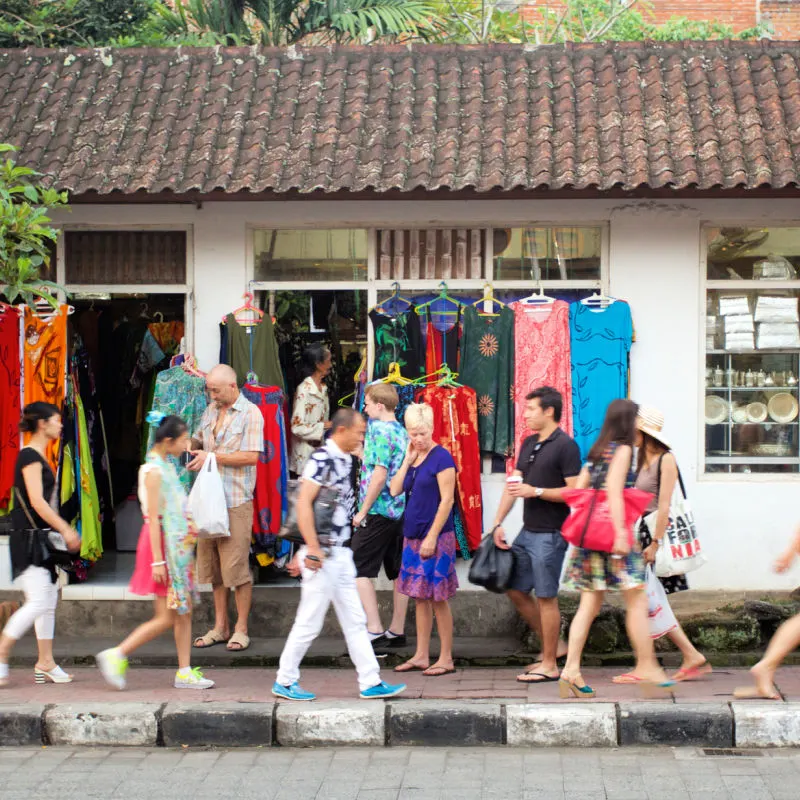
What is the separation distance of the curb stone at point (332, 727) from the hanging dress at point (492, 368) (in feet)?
9.71

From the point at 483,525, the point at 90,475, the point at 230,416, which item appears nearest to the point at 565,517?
the point at 483,525

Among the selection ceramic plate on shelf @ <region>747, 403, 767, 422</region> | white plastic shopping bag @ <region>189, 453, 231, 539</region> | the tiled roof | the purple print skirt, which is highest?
the tiled roof

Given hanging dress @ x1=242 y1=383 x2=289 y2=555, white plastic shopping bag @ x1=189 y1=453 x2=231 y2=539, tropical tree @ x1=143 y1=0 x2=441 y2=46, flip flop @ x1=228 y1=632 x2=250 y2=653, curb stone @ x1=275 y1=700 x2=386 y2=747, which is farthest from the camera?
tropical tree @ x1=143 y1=0 x2=441 y2=46

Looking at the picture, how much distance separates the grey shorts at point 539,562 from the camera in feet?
25.5

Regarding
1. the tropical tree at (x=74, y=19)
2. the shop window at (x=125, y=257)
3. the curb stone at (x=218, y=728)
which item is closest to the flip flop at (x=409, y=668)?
the curb stone at (x=218, y=728)

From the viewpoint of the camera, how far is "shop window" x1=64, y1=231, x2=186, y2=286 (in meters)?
9.93

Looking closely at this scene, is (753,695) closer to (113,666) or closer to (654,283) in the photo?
(654,283)

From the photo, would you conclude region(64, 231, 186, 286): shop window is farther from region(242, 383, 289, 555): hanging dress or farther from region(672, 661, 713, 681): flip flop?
region(672, 661, 713, 681): flip flop

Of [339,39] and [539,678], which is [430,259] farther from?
[339,39]

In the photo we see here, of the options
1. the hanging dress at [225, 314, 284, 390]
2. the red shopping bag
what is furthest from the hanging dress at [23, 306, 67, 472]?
the red shopping bag

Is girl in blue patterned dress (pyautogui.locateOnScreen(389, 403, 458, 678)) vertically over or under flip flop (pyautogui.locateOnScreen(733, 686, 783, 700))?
over

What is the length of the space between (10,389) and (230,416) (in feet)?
6.59

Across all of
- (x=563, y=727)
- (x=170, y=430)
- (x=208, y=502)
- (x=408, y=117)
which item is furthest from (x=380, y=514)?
(x=408, y=117)

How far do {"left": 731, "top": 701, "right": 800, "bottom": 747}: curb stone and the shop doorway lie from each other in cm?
561
